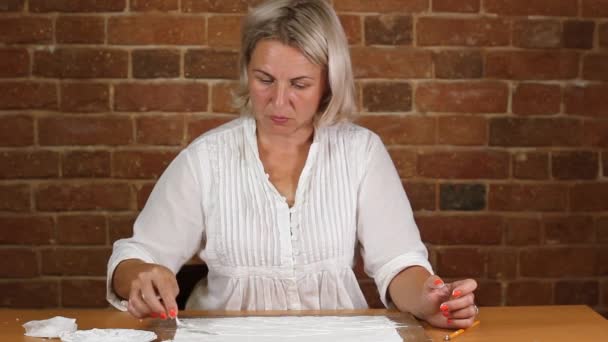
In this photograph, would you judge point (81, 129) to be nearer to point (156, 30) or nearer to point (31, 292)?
point (156, 30)

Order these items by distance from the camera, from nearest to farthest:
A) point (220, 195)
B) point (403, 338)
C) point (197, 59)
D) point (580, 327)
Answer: point (403, 338) → point (580, 327) → point (220, 195) → point (197, 59)

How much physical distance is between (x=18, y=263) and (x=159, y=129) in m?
0.60

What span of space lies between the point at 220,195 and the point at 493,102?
1.13 metres

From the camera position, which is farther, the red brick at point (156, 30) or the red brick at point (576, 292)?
the red brick at point (576, 292)

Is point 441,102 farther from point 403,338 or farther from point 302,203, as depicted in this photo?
point 403,338

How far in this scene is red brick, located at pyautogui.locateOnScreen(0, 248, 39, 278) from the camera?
9.31 feet

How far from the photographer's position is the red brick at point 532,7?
2816 mm

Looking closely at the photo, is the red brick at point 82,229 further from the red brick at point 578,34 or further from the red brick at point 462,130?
the red brick at point 578,34

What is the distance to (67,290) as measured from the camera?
9.39ft

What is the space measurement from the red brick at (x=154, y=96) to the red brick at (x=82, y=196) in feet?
0.81

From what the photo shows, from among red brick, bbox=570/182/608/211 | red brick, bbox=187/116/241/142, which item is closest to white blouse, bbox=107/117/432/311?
red brick, bbox=187/116/241/142

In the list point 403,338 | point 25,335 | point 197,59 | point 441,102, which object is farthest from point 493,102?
point 25,335

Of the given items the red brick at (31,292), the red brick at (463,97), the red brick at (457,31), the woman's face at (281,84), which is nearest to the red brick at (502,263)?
the red brick at (463,97)

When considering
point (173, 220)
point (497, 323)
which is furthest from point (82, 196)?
point (497, 323)
